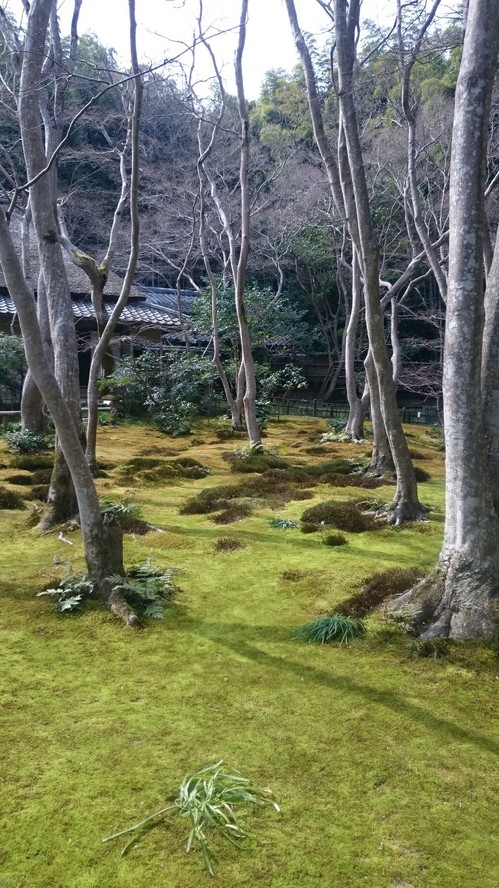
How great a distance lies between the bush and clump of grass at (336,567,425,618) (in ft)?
30.5

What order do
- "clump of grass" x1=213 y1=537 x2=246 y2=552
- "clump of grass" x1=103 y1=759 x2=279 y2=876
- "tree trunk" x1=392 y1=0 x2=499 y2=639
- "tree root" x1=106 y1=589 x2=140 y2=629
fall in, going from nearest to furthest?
"clump of grass" x1=103 y1=759 x2=279 y2=876 < "tree trunk" x1=392 y1=0 x2=499 y2=639 < "tree root" x1=106 y1=589 x2=140 y2=629 < "clump of grass" x1=213 y1=537 x2=246 y2=552

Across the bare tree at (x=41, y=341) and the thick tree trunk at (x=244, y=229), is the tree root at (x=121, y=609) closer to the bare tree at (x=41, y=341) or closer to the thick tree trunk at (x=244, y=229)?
the bare tree at (x=41, y=341)

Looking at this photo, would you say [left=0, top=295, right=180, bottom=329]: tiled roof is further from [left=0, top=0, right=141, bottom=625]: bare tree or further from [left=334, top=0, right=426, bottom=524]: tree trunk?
[left=334, top=0, right=426, bottom=524]: tree trunk

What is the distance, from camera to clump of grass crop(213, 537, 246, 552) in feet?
21.9

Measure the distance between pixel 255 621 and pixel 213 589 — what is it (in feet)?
2.59

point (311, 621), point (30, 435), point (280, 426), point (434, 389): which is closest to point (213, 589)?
point (311, 621)

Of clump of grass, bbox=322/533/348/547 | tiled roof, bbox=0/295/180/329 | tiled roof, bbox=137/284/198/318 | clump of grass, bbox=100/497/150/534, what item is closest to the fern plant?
clump of grass, bbox=100/497/150/534

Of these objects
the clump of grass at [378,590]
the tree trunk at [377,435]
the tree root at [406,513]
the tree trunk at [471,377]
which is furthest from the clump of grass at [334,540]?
the tree trunk at [377,435]

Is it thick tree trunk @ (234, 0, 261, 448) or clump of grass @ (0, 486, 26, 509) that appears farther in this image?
thick tree trunk @ (234, 0, 261, 448)

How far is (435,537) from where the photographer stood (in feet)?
22.8

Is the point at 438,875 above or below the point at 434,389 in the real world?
below

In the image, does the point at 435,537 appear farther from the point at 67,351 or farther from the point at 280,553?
the point at 67,351

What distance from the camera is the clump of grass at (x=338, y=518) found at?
7371 millimetres

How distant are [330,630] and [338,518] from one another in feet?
10.6
